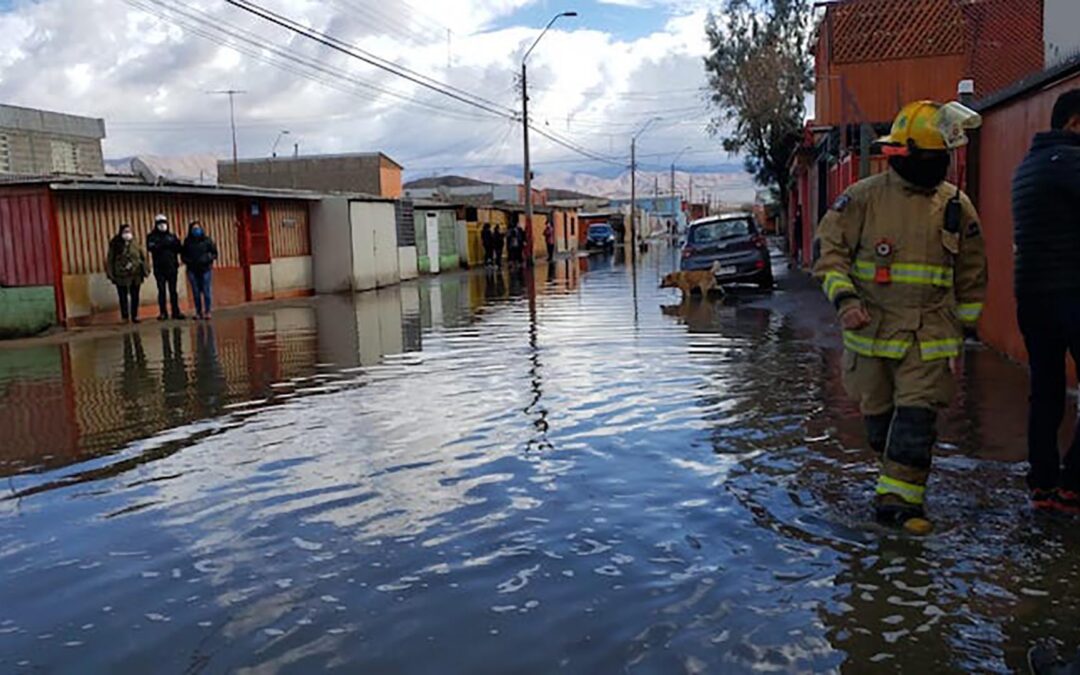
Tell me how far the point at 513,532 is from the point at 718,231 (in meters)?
16.3

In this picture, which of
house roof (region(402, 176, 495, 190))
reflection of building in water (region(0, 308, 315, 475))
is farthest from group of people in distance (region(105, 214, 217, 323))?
house roof (region(402, 176, 495, 190))

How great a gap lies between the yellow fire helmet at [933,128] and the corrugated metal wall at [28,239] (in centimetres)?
1559

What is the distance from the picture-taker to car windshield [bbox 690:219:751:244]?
20188 millimetres

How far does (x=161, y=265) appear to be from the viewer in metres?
17.5

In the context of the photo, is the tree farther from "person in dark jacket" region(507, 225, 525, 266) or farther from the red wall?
the red wall

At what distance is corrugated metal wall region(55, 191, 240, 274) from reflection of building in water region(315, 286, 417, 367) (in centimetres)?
318

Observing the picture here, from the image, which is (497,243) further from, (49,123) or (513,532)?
(513,532)

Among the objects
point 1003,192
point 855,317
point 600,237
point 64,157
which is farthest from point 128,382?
point 600,237

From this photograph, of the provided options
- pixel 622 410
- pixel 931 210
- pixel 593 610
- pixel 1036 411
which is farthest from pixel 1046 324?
pixel 622 410

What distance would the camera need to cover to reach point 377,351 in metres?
12.6

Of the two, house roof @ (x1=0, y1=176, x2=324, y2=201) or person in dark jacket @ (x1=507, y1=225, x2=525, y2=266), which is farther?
person in dark jacket @ (x1=507, y1=225, x2=525, y2=266)

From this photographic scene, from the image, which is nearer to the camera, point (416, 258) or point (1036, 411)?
point (1036, 411)

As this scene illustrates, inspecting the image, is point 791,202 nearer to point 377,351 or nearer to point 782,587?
point 377,351

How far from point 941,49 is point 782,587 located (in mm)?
19778
